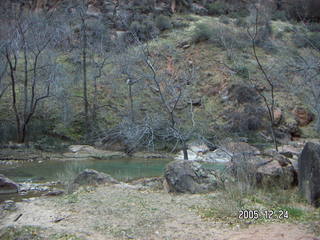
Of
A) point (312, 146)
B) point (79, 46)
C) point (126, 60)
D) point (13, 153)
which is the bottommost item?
point (13, 153)

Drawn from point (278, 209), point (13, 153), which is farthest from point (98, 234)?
point (13, 153)

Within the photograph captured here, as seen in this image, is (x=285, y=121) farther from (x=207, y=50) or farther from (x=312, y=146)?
(x=312, y=146)

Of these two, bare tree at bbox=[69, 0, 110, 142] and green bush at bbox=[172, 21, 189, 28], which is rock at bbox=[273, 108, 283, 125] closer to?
bare tree at bbox=[69, 0, 110, 142]

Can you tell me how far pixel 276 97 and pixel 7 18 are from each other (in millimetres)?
20204

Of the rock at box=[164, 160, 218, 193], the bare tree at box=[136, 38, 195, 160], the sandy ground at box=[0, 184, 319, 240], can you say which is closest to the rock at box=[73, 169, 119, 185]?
the sandy ground at box=[0, 184, 319, 240]

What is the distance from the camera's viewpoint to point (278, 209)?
287 inches

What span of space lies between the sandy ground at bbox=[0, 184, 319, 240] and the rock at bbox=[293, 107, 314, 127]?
20.6m

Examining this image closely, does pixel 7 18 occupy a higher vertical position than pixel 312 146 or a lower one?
higher

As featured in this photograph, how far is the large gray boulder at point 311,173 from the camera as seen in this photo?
24.5 feet

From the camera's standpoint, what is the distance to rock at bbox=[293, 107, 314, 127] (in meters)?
28.3

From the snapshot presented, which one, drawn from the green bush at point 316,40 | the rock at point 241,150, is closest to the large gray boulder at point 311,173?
the rock at point 241,150

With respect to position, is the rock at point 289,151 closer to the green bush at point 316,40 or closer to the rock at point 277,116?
the green bush at point 316,40

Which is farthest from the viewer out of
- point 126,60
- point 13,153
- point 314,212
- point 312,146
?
point 126,60
